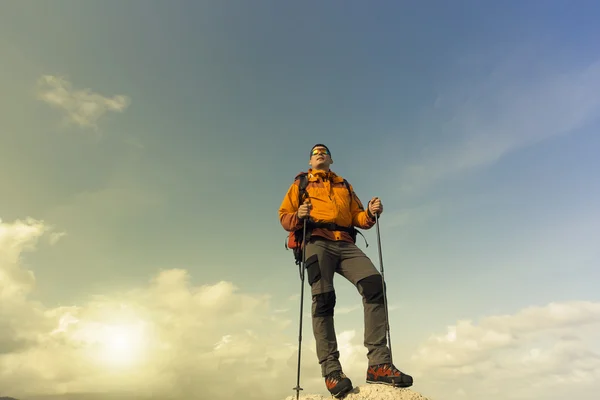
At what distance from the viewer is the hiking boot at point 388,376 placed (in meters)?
7.24

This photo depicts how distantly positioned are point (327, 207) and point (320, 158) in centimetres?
133

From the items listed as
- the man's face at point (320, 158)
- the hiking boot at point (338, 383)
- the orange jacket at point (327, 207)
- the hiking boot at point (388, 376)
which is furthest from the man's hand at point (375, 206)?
the hiking boot at point (338, 383)

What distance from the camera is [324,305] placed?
7707 millimetres

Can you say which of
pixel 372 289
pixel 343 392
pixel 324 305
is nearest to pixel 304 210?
pixel 324 305

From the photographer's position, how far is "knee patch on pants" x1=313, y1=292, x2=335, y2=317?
303 inches

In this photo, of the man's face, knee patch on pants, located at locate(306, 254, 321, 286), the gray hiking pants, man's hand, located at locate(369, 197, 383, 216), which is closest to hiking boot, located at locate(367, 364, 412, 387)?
the gray hiking pants

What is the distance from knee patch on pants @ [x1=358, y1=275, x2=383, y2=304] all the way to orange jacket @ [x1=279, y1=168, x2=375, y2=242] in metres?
0.96

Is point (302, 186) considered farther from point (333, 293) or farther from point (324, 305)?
point (324, 305)

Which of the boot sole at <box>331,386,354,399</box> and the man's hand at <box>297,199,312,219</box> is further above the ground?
the man's hand at <box>297,199,312,219</box>

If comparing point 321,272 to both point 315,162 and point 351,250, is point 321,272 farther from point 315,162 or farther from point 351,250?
point 315,162

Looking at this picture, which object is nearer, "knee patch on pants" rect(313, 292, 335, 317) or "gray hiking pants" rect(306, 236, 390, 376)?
"gray hiking pants" rect(306, 236, 390, 376)

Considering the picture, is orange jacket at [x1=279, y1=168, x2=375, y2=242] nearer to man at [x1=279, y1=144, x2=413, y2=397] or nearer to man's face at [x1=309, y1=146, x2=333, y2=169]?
man at [x1=279, y1=144, x2=413, y2=397]

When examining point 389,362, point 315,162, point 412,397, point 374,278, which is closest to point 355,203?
point 315,162

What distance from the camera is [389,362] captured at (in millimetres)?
7469
